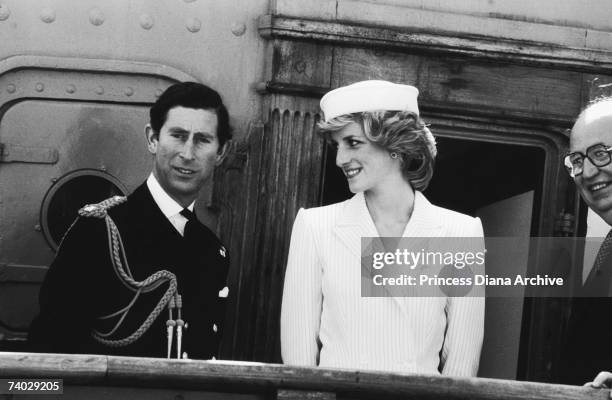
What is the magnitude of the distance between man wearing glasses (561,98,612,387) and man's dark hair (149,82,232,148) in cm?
124

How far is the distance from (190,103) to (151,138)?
198 mm

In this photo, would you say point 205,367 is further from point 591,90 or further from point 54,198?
point 591,90

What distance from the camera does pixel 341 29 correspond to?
4164 millimetres

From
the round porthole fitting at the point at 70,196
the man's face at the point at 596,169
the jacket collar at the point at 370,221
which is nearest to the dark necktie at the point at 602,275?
the man's face at the point at 596,169

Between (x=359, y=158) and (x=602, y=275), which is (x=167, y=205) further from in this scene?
(x=602, y=275)

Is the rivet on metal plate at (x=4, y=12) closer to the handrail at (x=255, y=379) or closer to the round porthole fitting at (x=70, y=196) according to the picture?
the round porthole fitting at (x=70, y=196)

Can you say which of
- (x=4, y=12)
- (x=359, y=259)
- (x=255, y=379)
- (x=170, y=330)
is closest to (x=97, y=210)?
(x=170, y=330)

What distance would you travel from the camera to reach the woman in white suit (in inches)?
138

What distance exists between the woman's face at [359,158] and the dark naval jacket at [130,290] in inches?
23.1

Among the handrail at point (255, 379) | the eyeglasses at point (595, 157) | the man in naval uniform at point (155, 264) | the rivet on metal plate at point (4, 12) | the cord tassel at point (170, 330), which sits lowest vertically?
the handrail at point (255, 379)

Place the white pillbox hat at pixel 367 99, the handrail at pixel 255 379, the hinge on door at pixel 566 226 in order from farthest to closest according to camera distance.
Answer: the hinge on door at pixel 566 226
the white pillbox hat at pixel 367 99
the handrail at pixel 255 379

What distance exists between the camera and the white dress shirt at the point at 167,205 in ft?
12.1

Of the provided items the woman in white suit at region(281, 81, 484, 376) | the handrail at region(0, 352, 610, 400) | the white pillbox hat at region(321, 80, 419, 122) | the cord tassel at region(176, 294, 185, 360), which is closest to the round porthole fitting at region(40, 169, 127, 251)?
the cord tassel at region(176, 294, 185, 360)

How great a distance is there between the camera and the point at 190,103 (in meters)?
3.77
